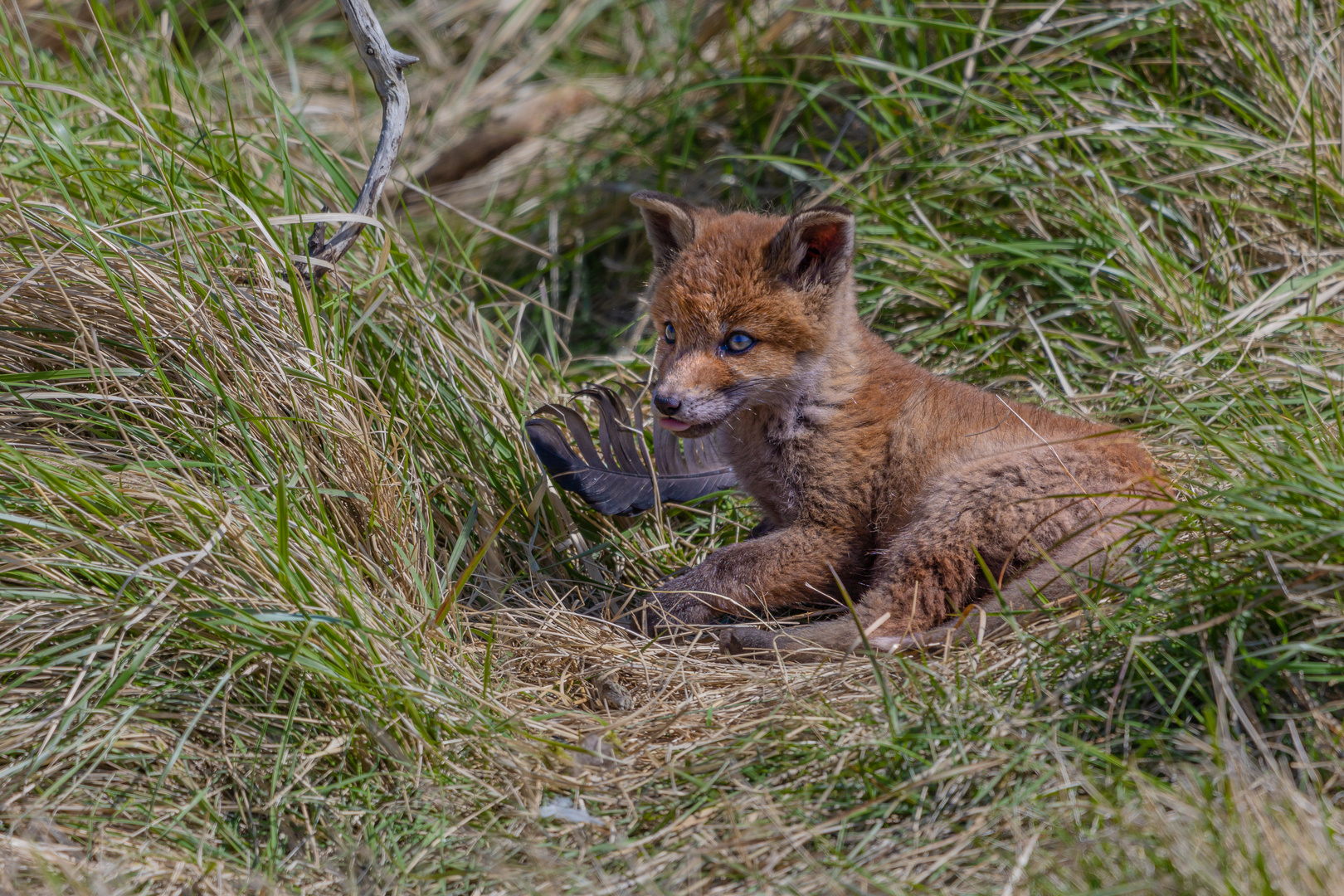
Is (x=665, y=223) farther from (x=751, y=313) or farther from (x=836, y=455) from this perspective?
(x=836, y=455)

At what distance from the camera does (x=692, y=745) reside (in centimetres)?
274

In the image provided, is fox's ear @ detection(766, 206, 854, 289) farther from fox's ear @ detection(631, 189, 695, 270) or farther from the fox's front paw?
the fox's front paw

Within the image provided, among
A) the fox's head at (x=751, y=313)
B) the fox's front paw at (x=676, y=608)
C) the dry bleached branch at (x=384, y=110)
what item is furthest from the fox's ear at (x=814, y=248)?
the dry bleached branch at (x=384, y=110)

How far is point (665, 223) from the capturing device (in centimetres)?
393

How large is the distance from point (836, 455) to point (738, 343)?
21.4 inches

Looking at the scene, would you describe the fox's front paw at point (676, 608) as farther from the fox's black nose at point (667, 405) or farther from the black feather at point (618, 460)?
the fox's black nose at point (667, 405)

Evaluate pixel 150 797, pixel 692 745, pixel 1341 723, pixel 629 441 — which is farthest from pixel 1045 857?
pixel 629 441

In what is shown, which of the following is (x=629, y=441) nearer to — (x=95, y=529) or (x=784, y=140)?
(x=95, y=529)

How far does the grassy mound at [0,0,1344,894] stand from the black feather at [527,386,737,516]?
0.15 metres

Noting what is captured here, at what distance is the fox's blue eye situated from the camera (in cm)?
362

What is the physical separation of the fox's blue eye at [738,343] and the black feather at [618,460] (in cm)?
64

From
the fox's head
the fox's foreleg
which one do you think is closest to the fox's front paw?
the fox's foreleg

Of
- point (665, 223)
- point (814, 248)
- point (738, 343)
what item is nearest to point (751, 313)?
point (738, 343)

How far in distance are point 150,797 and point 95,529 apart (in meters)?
0.79
